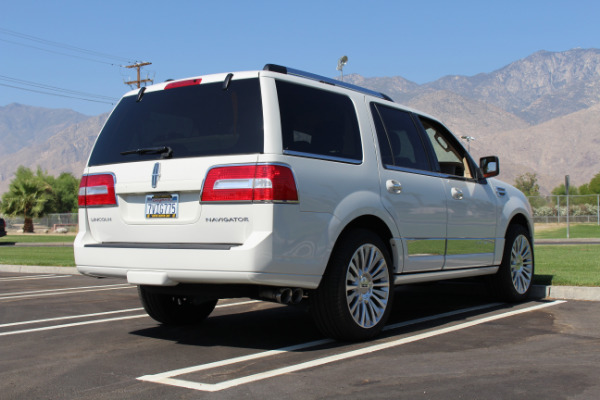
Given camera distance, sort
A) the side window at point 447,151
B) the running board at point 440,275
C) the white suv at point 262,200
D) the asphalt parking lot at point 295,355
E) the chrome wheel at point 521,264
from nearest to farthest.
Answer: the asphalt parking lot at point 295,355 → the white suv at point 262,200 → the running board at point 440,275 → the side window at point 447,151 → the chrome wheel at point 521,264

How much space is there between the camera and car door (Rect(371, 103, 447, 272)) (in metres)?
6.24

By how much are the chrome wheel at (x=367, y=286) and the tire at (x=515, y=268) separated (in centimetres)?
258

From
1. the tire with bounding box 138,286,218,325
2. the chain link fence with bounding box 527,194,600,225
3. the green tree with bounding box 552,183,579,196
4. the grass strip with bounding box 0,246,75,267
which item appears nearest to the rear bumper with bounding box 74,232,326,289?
the tire with bounding box 138,286,218,325

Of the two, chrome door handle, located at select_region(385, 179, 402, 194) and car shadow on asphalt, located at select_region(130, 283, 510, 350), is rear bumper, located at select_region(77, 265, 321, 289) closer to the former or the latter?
car shadow on asphalt, located at select_region(130, 283, 510, 350)

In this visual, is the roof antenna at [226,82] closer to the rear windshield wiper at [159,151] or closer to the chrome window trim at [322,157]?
the rear windshield wiper at [159,151]

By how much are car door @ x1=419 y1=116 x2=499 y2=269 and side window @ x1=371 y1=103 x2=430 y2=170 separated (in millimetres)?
285

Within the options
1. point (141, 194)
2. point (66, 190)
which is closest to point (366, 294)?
point (141, 194)

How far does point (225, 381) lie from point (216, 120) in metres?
2.07

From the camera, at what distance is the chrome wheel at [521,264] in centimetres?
823

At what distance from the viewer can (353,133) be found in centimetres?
607

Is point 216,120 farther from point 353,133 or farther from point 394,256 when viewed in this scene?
point 394,256

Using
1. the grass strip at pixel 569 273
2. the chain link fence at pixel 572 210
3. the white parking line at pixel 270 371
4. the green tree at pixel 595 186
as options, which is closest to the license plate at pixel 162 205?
the white parking line at pixel 270 371

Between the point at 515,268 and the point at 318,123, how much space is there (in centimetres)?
379

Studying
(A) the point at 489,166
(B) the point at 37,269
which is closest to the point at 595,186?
(B) the point at 37,269
